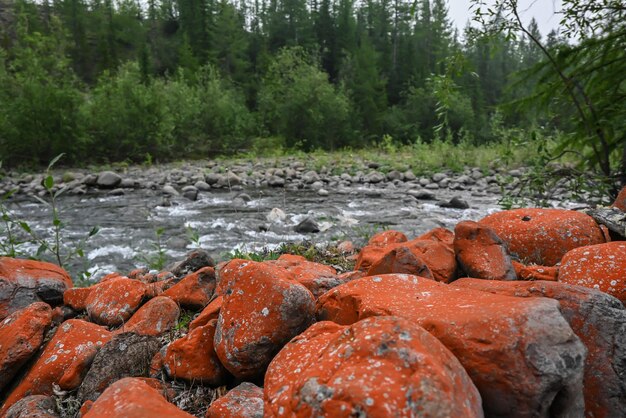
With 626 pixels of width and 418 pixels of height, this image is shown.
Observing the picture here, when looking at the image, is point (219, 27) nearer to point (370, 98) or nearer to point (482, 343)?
point (370, 98)

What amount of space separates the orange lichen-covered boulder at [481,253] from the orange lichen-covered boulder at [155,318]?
1.79 m

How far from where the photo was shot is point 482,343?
1.23 metres

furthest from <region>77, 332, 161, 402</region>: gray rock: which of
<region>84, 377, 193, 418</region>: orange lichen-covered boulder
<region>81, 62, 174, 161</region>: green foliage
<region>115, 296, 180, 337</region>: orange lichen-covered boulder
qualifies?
<region>81, 62, 174, 161</region>: green foliage

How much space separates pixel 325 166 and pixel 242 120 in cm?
938

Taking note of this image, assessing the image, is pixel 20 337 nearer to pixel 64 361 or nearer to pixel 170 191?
pixel 64 361

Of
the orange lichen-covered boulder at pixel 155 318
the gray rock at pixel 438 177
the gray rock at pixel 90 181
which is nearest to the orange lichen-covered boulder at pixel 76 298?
the orange lichen-covered boulder at pixel 155 318

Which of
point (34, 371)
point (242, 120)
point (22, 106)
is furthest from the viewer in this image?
point (242, 120)

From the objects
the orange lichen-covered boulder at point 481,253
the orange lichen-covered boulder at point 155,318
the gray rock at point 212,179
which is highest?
the orange lichen-covered boulder at point 481,253

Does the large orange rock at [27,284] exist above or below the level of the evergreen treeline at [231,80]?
below

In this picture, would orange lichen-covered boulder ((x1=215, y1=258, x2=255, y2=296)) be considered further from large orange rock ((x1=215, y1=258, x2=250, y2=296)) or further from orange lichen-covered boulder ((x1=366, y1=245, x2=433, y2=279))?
orange lichen-covered boulder ((x1=366, y1=245, x2=433, y2=279))

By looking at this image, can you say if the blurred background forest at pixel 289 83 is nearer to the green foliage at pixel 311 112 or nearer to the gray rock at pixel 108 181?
the green foliage at pixel 311 112

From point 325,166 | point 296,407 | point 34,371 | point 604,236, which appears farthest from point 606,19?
point 325,166

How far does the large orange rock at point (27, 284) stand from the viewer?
253 cm

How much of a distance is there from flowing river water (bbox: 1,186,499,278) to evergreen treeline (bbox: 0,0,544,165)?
2535 millimetres
